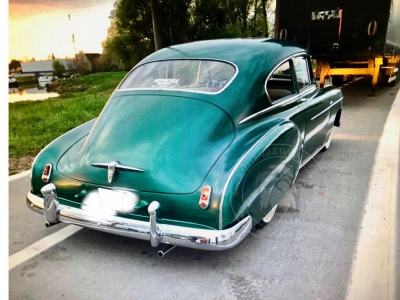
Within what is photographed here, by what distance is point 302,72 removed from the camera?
380cm

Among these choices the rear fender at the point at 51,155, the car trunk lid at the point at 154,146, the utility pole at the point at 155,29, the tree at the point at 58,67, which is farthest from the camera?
the utility pole at the point at 155,29

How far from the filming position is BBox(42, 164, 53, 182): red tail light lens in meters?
2.55

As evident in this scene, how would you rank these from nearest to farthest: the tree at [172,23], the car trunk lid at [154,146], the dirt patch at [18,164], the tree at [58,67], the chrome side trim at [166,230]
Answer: the tree at [58,67], the chrome side trim at [166,230], the car trunk lid at [154,146], the dirt patch at [18,164], the tree at [172,23]

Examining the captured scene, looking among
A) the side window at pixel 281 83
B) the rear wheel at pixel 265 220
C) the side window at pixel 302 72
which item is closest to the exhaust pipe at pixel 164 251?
the rear wheel at pixel 265 220

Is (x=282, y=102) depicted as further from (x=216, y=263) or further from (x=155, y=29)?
(x=155, y=29)

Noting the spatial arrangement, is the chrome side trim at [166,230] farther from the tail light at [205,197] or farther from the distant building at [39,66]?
the distant building at [39,66]

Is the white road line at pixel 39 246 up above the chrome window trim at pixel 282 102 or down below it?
below

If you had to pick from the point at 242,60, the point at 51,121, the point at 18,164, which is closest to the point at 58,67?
the point at 242,60

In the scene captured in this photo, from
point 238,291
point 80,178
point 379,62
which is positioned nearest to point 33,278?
point 80,178

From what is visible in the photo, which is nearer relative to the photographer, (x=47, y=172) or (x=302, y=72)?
(x=47, y=172)

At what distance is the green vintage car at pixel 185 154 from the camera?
2123 mm

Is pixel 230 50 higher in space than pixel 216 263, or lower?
higher

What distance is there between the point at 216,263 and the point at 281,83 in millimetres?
1927

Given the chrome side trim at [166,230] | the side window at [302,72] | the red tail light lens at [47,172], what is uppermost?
the side window at [302,72]
